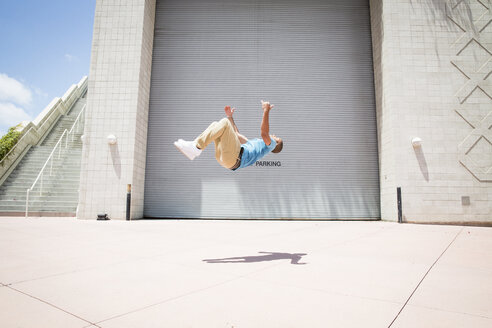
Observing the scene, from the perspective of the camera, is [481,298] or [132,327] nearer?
[132,327]

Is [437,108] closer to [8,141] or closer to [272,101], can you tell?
[272,101]

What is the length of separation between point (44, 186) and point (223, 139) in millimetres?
8388

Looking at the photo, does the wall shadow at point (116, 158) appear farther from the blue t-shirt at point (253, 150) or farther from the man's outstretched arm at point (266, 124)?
the man's outstretched arm at point (266, 124)

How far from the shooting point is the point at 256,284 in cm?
196

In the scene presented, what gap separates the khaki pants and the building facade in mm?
5835

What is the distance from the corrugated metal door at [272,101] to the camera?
9305 mm

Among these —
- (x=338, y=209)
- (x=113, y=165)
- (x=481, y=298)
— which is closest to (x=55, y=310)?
(x=481, y=298)

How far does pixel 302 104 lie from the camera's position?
974 cm

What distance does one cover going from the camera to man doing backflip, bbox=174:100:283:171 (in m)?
3.29

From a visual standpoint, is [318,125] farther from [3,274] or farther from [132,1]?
[3,274]

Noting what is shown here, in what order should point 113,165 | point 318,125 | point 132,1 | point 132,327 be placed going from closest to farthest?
1. point 132,327
2. point 113,165
3. point 132,1
4. point 318,125

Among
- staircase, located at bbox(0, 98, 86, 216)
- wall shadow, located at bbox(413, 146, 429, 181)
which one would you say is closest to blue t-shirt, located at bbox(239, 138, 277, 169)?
wall shadow, located at bbox(413, 146, 429, 181)

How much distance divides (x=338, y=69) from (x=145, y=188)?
7867mm

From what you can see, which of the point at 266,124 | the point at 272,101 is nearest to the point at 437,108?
the point at 272,101
